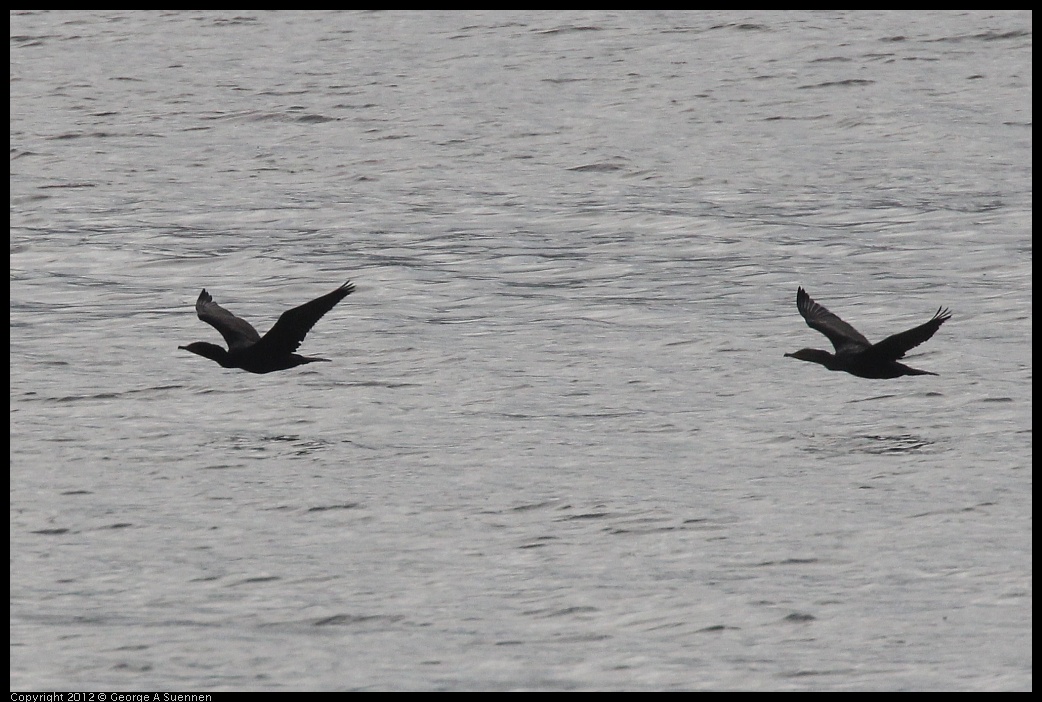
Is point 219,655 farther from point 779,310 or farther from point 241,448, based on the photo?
point 779,310

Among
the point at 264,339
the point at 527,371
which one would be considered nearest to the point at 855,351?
the point at 527,371

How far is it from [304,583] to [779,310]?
7998 millimetres

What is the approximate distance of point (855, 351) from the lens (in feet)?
48.1

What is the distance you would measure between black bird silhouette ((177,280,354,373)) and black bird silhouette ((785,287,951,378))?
3679mm

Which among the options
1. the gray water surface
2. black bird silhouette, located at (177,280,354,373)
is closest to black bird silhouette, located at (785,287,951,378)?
the gray water surface

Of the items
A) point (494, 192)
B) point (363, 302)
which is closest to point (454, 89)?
point (494, 192)

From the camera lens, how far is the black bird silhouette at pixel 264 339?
1385cm

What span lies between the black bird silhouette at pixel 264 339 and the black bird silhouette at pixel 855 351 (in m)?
3.68

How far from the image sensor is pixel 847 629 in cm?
1062

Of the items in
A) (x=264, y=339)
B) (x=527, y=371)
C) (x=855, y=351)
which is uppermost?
(x=264, y=339)

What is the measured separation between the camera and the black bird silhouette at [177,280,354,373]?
1385cm

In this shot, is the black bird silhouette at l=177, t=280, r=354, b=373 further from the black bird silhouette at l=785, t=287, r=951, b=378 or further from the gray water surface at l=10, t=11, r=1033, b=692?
the black bird silhouette at l=785, t=287, r=951, b=378

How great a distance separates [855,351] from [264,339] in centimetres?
454

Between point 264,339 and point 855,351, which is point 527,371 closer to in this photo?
point 264,339
